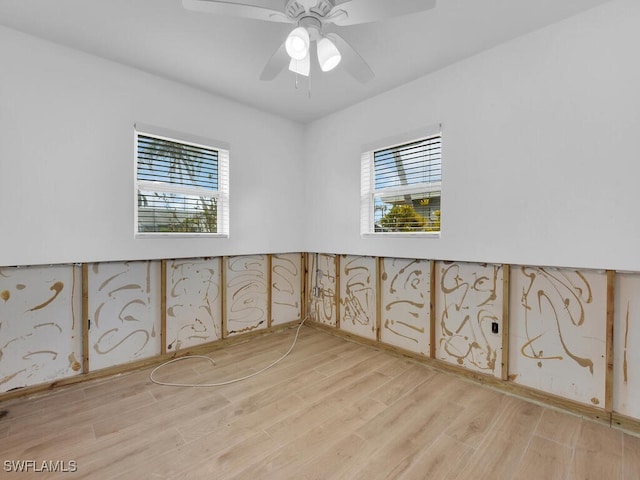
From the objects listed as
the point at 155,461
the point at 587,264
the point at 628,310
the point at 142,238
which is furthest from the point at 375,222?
the point at 155,461

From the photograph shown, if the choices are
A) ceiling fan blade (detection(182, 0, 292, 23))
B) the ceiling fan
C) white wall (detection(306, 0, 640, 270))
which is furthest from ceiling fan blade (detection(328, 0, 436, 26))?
white wall (detection(306, 0, 640, 270))

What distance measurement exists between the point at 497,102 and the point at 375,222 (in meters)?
1.60

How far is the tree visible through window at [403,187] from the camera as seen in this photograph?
9.66 feet

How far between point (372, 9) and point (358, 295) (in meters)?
2.78

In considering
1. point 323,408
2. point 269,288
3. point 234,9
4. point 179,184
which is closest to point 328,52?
point 234,9

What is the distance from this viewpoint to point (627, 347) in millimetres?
1994

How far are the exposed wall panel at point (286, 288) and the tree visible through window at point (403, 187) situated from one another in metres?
1.19

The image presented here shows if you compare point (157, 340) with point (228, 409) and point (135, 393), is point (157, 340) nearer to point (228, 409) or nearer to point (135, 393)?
point (135, 393)

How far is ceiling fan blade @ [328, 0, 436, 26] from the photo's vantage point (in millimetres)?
1479

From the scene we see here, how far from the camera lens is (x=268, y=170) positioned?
3.85 meters

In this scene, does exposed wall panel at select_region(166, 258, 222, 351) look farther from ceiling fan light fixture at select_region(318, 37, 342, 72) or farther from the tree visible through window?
ceiling fan light fixture at select_region(318, 37, 342, 72)

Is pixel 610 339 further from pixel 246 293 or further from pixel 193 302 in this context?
pixel 193 302

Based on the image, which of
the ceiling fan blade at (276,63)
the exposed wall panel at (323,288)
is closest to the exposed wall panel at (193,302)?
the exposed wall panel at (323,288)

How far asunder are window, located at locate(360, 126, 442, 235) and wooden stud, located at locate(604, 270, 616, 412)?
1278 mm
